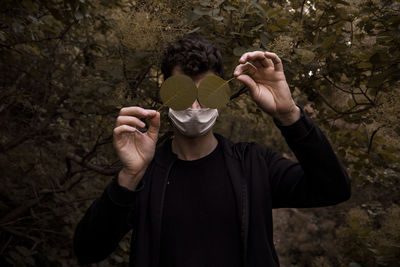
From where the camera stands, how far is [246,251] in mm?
1517

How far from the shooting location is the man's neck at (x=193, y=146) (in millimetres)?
1814

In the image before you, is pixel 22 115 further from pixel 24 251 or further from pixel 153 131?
pixel 153 131

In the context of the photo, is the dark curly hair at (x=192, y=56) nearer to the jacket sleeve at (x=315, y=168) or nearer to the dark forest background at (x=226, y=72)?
the dark forest background at (x=226, y=72)

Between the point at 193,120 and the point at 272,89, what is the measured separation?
48 centimetres

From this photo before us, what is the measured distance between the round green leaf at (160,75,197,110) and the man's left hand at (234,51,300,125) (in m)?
0.29

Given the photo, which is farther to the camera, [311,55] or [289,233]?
[289,233]

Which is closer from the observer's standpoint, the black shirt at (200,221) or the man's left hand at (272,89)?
the man's left hand at (272,89)

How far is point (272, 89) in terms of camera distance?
1.39m

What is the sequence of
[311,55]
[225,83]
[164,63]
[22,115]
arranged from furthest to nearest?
[22,115]
[164,63]
[311,55]
[225,83]

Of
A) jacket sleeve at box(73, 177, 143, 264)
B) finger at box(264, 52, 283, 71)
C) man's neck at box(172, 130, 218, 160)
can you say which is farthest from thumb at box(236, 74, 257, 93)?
jacket sleeve at box(73, 177, 143, 264)

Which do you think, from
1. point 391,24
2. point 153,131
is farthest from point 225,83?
point 391,24

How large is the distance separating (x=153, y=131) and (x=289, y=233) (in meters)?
7.02

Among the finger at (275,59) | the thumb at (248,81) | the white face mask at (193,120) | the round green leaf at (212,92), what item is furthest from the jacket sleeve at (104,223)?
the finger at (275,59)

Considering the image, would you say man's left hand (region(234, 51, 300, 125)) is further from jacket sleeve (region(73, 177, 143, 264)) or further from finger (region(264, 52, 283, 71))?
jacket sleeve (region(73, 177, 143, 264))
